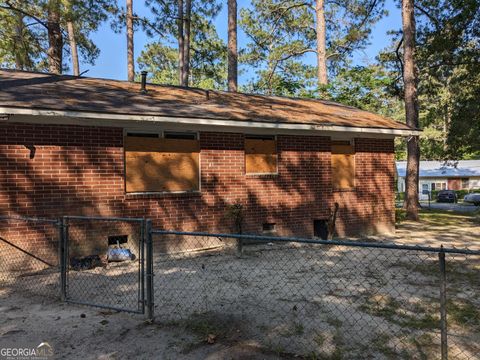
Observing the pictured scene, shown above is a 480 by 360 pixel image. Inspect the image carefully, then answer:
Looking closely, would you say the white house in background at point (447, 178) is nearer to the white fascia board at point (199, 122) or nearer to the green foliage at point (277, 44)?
the green foliage at point (277, 44)

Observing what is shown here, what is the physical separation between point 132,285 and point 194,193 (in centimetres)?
339

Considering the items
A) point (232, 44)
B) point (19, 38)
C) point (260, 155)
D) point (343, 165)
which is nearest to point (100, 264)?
point (260, 155)

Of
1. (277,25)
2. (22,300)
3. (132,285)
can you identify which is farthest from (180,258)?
(277,25)

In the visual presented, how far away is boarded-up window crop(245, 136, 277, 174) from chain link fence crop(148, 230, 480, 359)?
7.46 ft

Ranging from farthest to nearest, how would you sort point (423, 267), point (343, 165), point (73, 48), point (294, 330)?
point (73, 48) → point (343, 165) → point (423, 267) → point (294, 330)

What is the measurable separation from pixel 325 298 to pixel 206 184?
483 centimetres

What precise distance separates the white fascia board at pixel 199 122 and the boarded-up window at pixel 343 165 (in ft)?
2.43

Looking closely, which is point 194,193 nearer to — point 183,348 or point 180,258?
point 180,258

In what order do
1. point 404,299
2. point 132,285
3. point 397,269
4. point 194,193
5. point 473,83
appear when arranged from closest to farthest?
point 404,299 → point 132,285 → point 397,269 → point 194,193 → point 473,83

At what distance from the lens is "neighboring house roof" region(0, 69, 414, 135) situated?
842cm

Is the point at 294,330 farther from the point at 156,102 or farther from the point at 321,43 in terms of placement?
the point at 321,43

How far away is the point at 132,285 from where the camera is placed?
702 cm

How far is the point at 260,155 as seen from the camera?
36.0 ft

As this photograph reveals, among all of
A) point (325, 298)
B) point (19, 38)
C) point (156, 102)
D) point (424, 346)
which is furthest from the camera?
point (19, 38)
